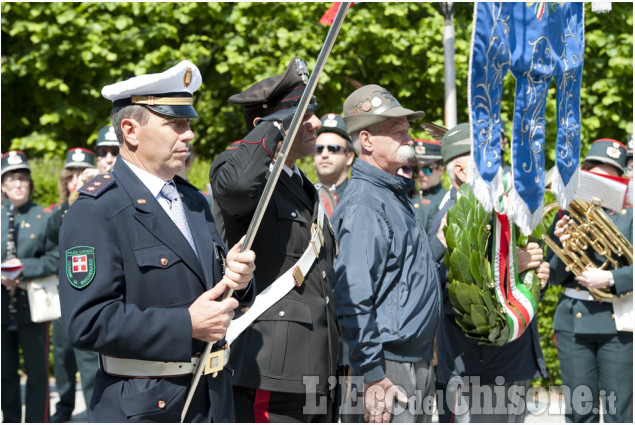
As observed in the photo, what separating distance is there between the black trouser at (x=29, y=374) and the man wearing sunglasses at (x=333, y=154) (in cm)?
283

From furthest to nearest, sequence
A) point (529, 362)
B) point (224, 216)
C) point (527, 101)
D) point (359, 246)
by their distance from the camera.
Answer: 1. point (529, 362)
2. point (527, 101)
3. point (359, 246)
4. point (224, 216)

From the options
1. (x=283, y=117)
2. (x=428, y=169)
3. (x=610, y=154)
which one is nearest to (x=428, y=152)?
(x=428, y=169)

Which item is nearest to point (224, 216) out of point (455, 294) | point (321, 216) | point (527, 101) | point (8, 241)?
point (321, 216)

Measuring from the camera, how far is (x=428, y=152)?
834cm

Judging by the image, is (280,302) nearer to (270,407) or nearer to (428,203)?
(270,407)

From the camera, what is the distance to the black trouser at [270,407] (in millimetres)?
3943

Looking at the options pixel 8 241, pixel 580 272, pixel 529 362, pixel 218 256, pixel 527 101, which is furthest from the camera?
pixel 8 241

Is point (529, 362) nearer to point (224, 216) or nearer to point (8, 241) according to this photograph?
point (224, 216)

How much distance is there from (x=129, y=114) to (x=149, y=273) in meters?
0.61

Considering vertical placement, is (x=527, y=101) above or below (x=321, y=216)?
above

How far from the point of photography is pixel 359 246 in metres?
4.38

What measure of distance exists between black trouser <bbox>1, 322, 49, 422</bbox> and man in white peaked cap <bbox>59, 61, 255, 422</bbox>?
4.76 m

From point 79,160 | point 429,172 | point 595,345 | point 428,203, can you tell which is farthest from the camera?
point 429,172

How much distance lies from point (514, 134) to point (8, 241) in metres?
4.85
